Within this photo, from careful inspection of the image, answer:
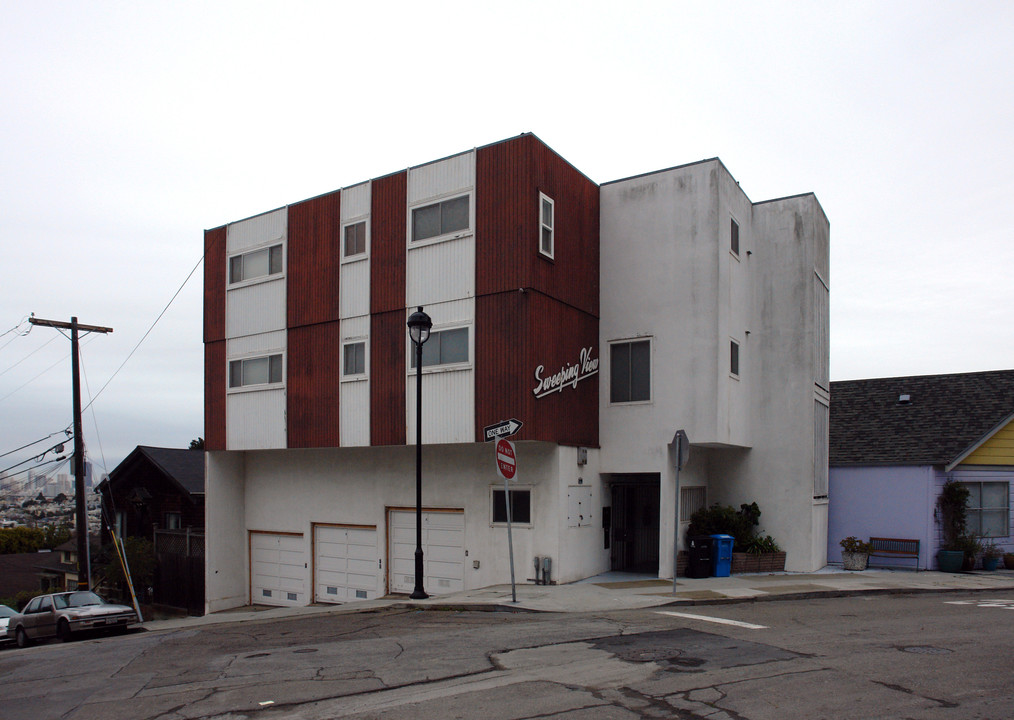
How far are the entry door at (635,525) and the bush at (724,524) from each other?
63.3 inches

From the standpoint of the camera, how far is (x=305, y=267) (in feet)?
76.1

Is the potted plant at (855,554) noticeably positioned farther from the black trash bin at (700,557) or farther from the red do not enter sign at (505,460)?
the red do not enter sign at (505,460)

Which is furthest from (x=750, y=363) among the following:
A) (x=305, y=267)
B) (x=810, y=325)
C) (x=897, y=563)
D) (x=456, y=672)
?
(x=456, y=672)

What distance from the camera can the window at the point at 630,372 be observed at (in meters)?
20.1

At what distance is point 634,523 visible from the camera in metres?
22.0

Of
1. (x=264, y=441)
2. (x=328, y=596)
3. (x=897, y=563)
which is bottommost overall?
(x=328, y=596)

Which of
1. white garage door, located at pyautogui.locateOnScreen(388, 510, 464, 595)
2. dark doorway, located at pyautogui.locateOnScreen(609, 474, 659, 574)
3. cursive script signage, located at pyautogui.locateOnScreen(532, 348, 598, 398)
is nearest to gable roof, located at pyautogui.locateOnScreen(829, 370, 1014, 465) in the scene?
dark doorway, located at pyautogui.locateOnScreen(609, 474, 659, 574)

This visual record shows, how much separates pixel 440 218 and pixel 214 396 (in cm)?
1002

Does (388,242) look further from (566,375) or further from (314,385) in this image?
(566,375)

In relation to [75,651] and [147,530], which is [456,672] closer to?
[75,651]

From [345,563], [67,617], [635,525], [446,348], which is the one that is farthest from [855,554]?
[67,617]

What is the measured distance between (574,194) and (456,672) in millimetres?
13352

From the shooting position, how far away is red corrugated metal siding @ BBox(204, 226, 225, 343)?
2542cm

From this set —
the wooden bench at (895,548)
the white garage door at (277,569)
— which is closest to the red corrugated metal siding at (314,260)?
the white garage door at (277,569)
